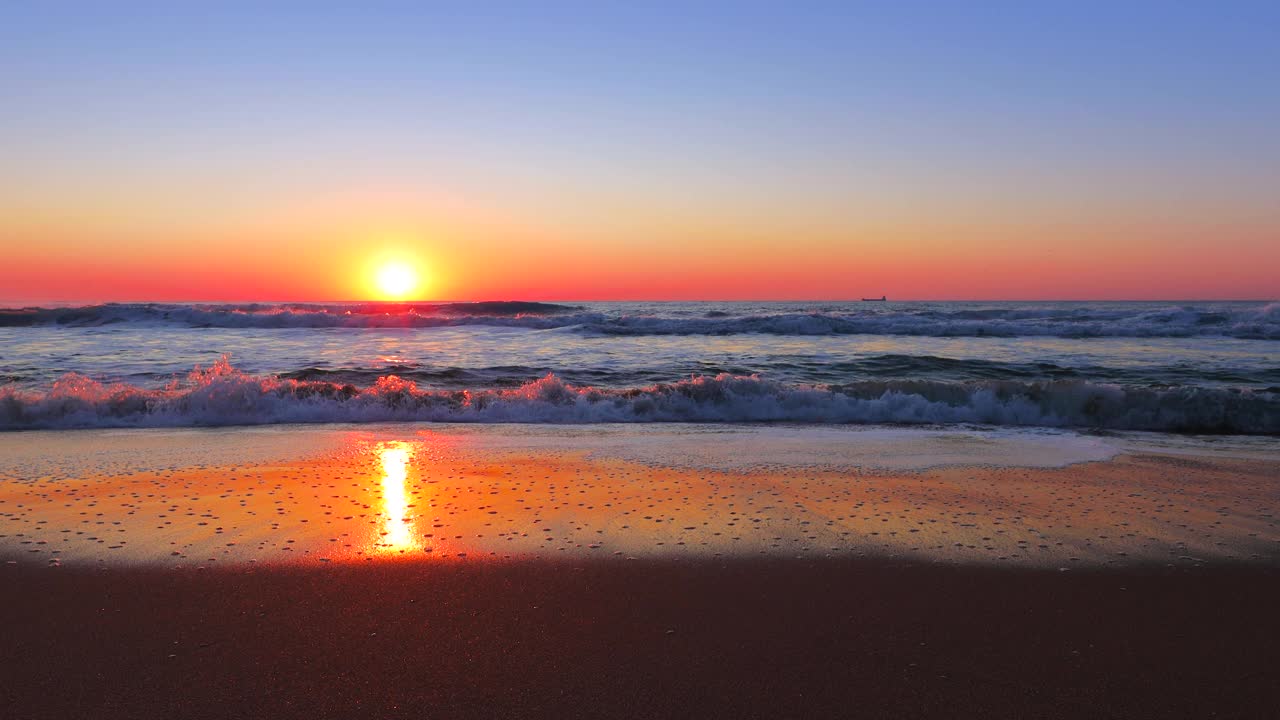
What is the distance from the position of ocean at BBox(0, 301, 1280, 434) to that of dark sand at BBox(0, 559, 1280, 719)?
19.0 ft

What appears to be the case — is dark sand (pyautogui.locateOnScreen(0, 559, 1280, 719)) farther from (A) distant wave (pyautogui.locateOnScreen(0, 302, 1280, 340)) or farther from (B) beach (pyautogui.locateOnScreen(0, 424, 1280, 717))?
(A) distant wave (pyautogui.locateOnScreen(0, 302, 1280, 340))

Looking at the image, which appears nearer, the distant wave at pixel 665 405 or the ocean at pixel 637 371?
the distant wave at pixel 665 405

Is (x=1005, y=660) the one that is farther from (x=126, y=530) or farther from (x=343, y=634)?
(x=126, y=530)

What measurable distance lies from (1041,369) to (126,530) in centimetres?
1583

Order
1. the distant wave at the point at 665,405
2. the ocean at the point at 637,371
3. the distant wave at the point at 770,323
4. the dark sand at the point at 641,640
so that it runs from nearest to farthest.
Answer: the dark sand at the point at 641,640, the distant wave at the point at 665,405, the ocean at the point at 637,371, the distant wave at the point at 770,323

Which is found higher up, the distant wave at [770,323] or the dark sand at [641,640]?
the distant wave at [770,323]

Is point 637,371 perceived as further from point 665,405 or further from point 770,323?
point 770,323

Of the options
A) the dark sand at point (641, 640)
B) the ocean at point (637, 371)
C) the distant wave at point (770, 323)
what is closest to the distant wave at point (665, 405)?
the ocean at point (637, 371)

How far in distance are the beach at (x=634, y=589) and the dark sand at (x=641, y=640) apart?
0.04 ft

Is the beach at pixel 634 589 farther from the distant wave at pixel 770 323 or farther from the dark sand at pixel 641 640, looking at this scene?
the distant wave at pixel 770 323

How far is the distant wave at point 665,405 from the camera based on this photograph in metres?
9.12

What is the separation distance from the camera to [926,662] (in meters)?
2.79

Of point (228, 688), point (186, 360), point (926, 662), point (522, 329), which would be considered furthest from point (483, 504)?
point (522, 329)

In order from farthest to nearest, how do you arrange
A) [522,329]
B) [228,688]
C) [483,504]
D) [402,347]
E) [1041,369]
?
[522,329] < [402,347] < [1041,369] < [483,504] < [228,688]
